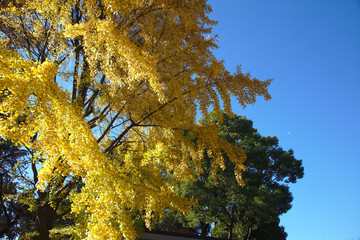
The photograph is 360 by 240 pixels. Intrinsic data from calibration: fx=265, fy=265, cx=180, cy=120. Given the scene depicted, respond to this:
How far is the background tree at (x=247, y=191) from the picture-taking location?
12.7 meters

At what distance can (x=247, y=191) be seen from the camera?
12.8 metres

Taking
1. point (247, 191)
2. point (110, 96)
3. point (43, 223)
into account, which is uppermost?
point (247, 191)

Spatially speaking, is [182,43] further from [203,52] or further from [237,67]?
[237,67]

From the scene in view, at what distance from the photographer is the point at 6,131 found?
131 inches

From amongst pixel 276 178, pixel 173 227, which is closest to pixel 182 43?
pixel 276 178

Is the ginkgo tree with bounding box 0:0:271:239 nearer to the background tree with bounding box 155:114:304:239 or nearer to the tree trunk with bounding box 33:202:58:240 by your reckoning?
the tree trunk with bounding box 33:202:58:240

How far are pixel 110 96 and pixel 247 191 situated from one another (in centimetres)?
957

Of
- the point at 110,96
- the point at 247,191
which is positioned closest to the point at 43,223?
the point at 110,96

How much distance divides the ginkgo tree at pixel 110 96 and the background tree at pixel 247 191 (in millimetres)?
7118

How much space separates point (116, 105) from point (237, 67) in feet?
8.19

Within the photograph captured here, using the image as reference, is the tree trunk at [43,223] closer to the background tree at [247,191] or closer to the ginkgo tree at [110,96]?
the ginkgo tree at [110,96]

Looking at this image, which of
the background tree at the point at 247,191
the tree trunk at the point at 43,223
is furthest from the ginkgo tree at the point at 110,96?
the background tree at the point at 247,191

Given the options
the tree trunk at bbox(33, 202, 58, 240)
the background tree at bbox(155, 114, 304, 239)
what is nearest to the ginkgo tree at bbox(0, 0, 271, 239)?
the tree trunk at bbox(33, 202, 58, 240)

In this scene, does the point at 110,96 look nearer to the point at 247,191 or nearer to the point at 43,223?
the point at 43,223
